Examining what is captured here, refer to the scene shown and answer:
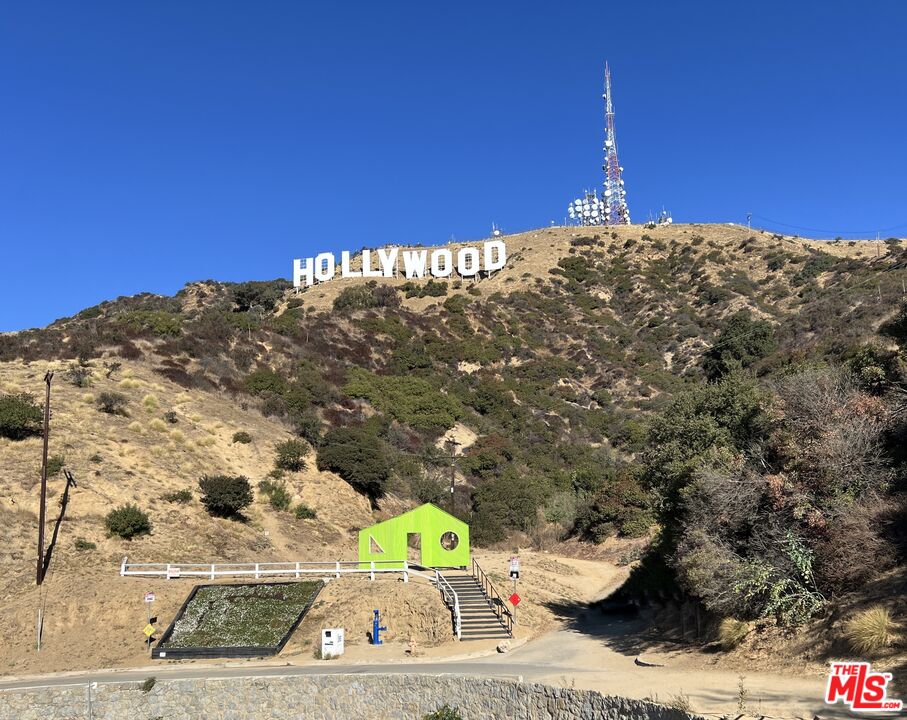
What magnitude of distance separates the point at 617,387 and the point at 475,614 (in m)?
47.8

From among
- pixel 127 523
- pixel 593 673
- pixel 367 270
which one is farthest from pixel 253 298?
pixel 593 673

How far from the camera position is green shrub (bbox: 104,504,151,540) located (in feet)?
101

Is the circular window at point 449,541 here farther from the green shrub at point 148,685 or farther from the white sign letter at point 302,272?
the white sign letter at point 302,272

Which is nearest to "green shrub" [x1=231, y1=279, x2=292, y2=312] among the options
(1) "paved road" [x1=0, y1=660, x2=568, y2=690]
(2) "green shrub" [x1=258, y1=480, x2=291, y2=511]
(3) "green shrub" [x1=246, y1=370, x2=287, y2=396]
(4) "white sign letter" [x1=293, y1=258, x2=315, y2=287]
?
(4) "white sign letter" [x1=293, y1=258, x2=315, y2=287]

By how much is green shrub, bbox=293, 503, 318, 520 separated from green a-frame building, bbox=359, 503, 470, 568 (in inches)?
310

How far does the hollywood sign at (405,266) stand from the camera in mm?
96562

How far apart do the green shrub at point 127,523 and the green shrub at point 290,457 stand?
1040 cm

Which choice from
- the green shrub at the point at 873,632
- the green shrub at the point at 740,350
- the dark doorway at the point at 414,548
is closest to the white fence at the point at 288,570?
the dark doorway at the point at 414,548

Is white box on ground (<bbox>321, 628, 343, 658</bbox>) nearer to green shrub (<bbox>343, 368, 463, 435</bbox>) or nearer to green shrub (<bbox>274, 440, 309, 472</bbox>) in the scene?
green shrub (<bbox>274, 440, 309, 472</bbox>)

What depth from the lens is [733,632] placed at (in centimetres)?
1678

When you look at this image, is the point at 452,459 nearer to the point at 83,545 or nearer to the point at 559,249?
the point at 83,545

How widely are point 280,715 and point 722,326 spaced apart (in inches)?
2655

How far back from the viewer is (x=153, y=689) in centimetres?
2003

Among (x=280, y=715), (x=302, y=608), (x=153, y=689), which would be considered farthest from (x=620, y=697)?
(x=302, y=608)
